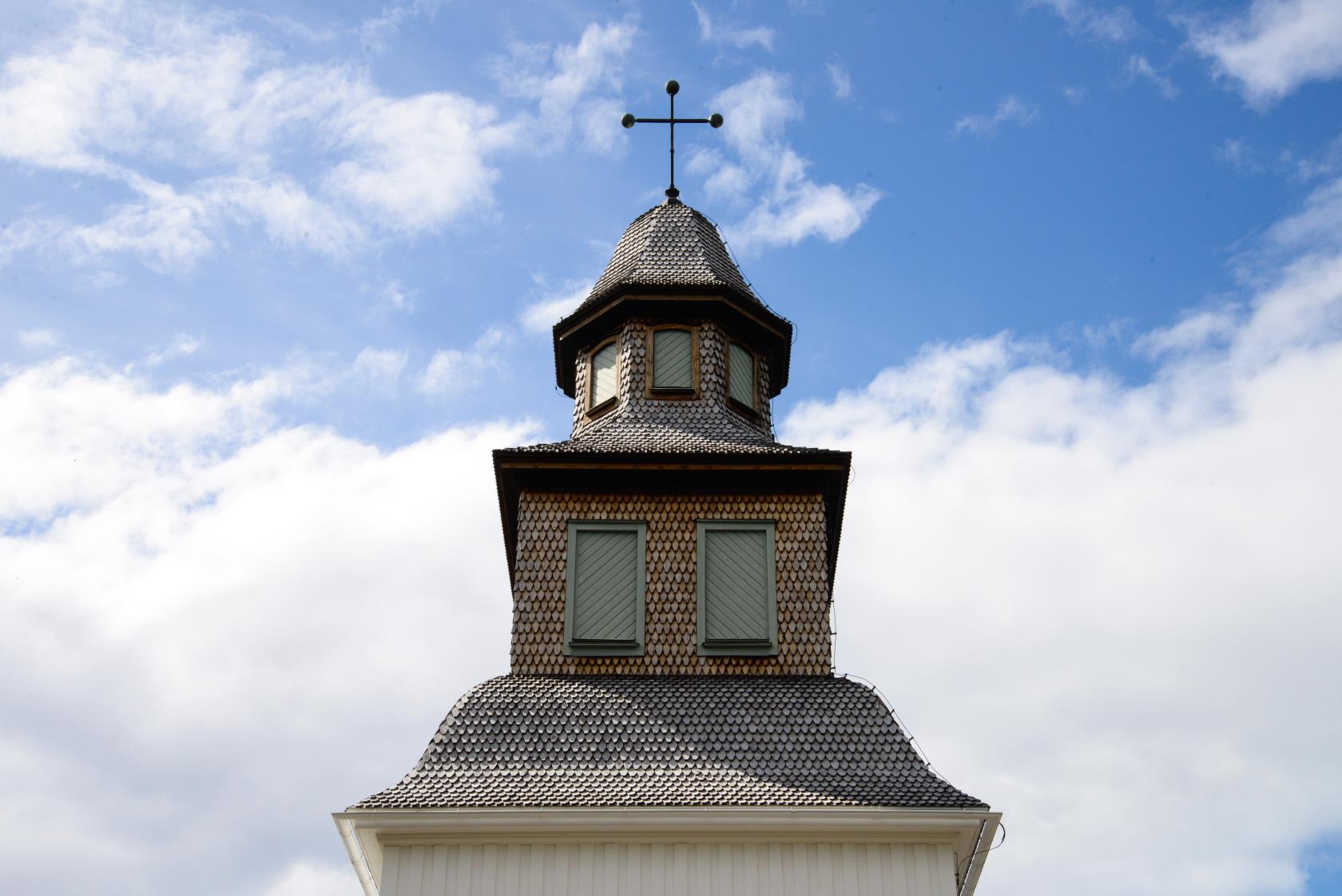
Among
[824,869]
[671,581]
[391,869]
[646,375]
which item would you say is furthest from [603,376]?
[824,869]

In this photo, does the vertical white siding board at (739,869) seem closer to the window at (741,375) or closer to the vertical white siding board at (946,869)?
the vertical white siding board at (946,869)

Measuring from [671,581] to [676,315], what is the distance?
5338 millimetres

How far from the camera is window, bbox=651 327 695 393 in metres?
22.8

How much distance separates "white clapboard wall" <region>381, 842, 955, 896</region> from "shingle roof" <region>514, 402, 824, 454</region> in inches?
232

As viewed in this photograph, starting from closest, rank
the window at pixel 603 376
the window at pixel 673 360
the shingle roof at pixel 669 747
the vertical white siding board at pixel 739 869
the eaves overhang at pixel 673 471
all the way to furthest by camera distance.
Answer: the vertical white siding board at pixel 739 869 → the shingle roof at pixel 669 747 → the eaves overhang at pixel 673 471 → the window at pixel 673 360 → the window at pixel 603 376

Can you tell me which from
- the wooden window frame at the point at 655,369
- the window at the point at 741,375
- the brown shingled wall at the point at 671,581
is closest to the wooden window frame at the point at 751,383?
the window at the point at 741,375

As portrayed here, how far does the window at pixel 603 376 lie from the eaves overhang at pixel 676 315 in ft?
0.97

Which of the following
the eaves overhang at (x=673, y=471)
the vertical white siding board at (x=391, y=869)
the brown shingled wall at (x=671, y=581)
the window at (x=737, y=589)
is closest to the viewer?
the vertical white siding board at (x=391, y=869)

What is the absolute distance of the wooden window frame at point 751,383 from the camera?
908 inches

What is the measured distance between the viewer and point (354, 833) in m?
16.6

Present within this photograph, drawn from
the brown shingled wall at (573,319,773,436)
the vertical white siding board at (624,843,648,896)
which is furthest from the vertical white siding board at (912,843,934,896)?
the brown shingled wall at (573,319,773,436)

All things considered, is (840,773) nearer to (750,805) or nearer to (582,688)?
(750,805)

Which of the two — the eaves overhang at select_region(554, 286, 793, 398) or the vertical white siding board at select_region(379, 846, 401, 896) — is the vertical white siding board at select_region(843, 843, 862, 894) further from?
the eaves overhang at select_region(554, 286, 793, 398)

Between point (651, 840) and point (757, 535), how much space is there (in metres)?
5.15
